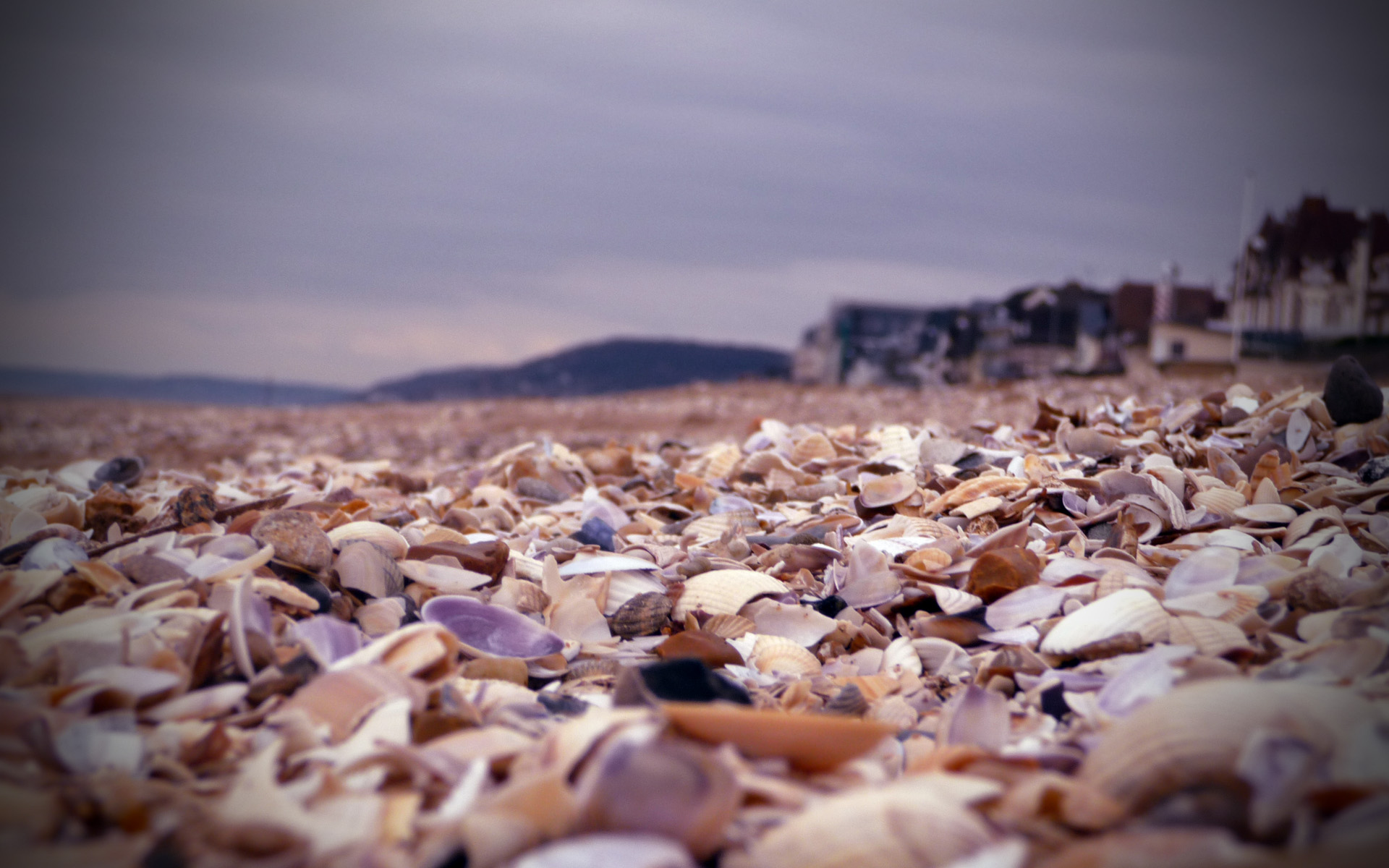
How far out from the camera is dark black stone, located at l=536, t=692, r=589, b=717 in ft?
5.26

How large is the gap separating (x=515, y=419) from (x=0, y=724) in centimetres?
1353

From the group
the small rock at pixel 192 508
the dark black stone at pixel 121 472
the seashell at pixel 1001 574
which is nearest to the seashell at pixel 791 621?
the seashell at pixel 1001 574

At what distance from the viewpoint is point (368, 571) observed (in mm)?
2008

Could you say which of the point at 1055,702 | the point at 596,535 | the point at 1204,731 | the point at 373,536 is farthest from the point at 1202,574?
the point at 373,536

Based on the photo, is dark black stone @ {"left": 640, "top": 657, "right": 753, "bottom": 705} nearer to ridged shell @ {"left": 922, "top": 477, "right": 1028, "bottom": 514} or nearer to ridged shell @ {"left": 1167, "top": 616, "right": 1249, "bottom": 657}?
ridged shell @ {"left": 1167, "top": 616, "right": 1249, "bottom": 657}

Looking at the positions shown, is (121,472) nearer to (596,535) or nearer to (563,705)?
(596,535)

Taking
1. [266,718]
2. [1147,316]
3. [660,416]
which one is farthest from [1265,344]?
[266,718]

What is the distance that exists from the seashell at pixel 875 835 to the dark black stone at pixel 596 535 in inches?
69.8

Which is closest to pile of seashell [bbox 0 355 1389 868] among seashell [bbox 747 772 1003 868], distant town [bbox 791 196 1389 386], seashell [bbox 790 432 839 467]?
seashell [bbox 747 772 1003 868]

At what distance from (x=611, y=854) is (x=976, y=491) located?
213 centimetres

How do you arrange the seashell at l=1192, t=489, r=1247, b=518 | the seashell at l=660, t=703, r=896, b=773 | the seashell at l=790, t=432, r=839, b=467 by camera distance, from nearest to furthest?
the seashell at l=660, t=703, r=896, b=773, the seashell at l=1192, t=489, r=1247, b=518, the seashell at l=790, t=432, r=839, b=467

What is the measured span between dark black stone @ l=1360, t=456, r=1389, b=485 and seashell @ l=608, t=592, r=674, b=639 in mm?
2365

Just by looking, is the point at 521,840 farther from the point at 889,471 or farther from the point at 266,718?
the point at 889,471

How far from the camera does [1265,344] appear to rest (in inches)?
858
